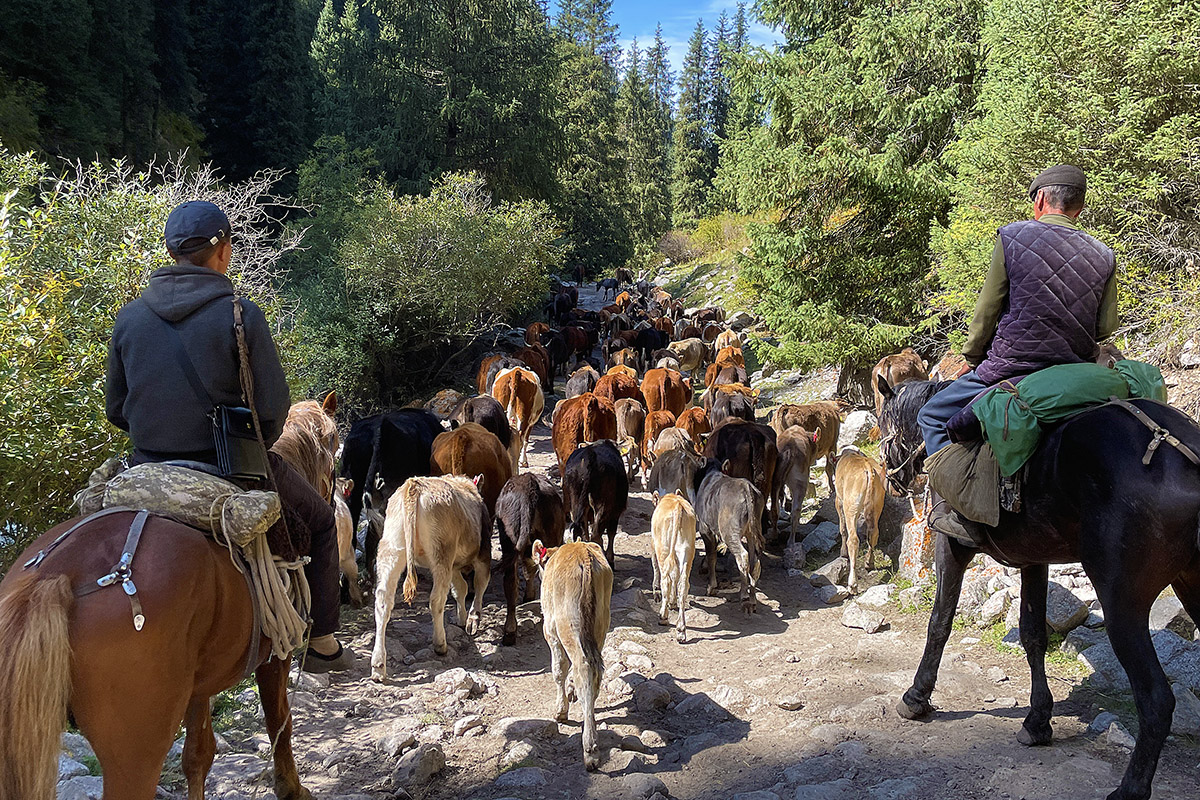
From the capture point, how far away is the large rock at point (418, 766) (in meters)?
5.21

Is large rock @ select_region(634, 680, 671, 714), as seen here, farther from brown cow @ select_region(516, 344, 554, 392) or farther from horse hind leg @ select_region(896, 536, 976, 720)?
brown cow @ select_region(516, 344, 554, 392)

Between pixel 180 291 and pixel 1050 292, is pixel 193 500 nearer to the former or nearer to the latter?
pixel 180 291

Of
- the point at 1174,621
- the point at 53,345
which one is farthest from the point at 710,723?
the point at 53,345

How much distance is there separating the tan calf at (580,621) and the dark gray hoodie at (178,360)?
2.85 m

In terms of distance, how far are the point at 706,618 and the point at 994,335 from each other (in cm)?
491

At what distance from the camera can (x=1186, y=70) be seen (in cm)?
989

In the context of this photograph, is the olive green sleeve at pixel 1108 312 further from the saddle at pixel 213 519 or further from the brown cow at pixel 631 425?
the brown cow at pixel 631 425

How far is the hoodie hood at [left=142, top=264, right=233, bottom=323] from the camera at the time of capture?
3676 mm

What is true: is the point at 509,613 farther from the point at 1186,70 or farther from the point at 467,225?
the point at 467,225

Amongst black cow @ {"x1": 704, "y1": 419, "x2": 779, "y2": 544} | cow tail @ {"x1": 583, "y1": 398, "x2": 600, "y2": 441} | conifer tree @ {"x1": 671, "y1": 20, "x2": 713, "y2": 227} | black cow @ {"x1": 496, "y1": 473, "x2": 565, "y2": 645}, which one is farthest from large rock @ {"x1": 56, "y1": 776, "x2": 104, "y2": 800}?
conifer tree @ {"x1": 671, "y1": 20, "x2": 713, "y2": 227}

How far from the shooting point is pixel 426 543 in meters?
7.14

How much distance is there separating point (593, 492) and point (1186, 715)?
19.4 feet

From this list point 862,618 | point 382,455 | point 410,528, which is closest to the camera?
point 410,528

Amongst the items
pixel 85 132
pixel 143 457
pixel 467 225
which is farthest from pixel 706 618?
pixel 85 132
